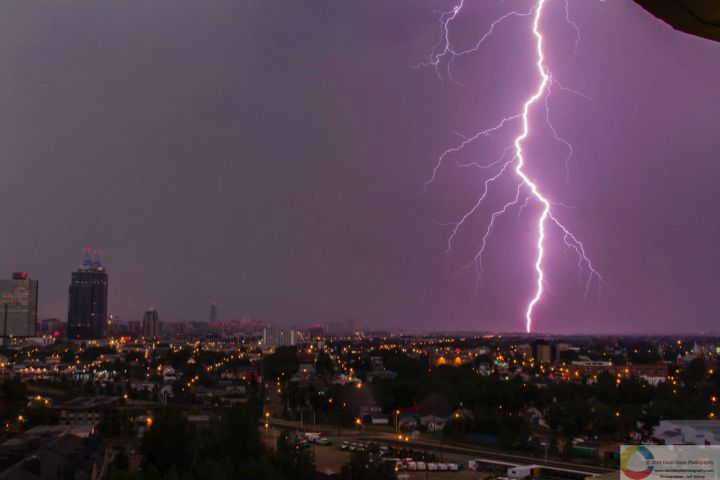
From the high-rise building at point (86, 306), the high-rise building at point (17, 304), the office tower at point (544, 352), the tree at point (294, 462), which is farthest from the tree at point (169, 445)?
the high-rise building at point (86, 306)

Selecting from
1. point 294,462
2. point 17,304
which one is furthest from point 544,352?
point 17,304

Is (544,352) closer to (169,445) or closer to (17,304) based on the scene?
(169,445)

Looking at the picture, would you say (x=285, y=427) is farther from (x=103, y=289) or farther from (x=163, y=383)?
(x=103, y=289)

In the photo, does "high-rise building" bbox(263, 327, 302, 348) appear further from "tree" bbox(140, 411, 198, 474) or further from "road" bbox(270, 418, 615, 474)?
"tree" bbox(140, 411, 198, 474)

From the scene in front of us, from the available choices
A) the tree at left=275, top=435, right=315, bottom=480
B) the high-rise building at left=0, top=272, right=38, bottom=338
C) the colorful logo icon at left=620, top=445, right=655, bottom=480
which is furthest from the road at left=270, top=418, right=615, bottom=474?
the high-rise building at left=0, top=272, right=38, bottom=338

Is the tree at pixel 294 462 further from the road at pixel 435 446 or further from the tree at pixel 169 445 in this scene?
the road at pixel 435 446

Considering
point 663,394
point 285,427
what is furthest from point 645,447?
point 663,394
